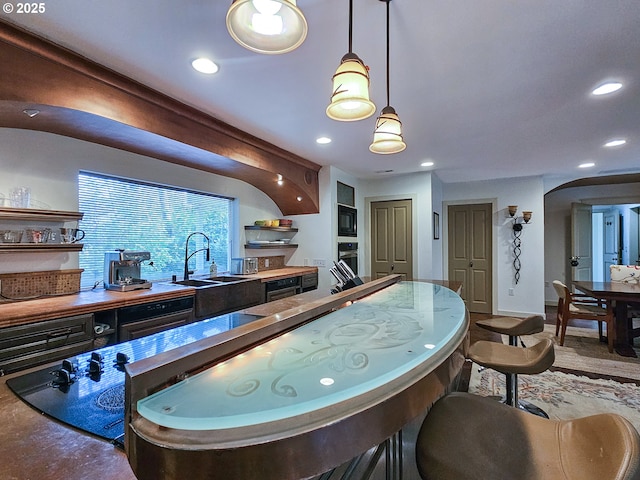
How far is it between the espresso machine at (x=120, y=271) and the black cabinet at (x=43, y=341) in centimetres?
60

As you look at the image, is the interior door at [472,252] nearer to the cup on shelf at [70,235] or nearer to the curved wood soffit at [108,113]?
A: the curved wood soffit at [108,113]

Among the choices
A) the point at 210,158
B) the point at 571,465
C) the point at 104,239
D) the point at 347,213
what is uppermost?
the point at 210,158

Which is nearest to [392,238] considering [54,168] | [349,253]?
[349,253]

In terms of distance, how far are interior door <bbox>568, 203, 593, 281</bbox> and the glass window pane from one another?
629 cm

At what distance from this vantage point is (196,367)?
0.81 m

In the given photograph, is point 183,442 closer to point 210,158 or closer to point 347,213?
point 210,158

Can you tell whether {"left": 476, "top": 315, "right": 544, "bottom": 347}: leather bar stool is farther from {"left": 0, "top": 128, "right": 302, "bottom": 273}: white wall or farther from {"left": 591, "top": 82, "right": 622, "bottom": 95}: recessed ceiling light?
{"left": 0, "top": 128, "right": 302, "bottom": 273}: white wall

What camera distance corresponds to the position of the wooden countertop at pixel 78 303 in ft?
5.87

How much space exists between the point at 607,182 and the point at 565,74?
5.42m

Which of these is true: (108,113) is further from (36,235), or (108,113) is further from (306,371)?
(306,371)

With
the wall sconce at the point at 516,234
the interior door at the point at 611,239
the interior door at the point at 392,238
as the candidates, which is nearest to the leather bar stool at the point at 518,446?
the interior door at the point at 392,238

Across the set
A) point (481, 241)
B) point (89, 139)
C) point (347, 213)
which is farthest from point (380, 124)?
point (481, 241)

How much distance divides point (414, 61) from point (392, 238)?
11.9 ft

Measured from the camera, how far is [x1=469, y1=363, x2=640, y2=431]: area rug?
7.66 feet
